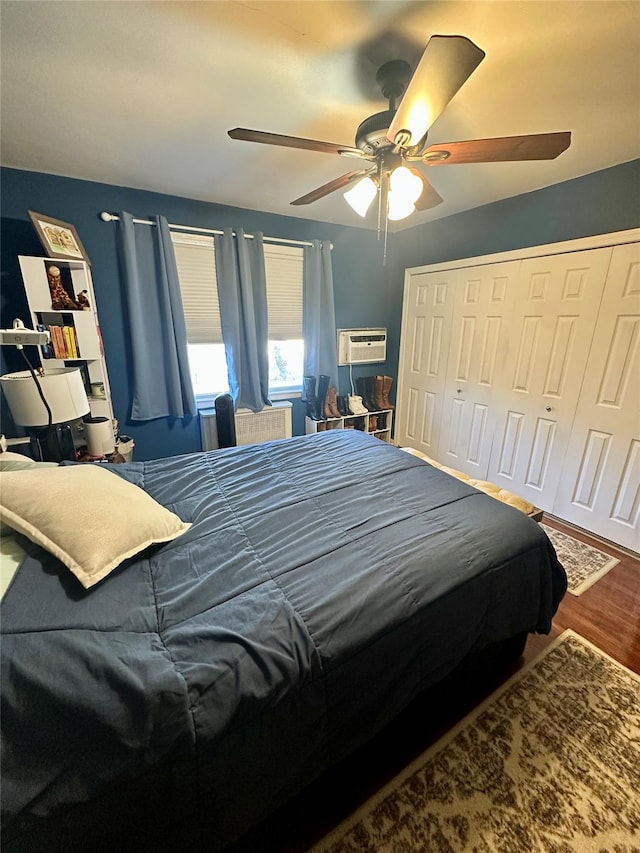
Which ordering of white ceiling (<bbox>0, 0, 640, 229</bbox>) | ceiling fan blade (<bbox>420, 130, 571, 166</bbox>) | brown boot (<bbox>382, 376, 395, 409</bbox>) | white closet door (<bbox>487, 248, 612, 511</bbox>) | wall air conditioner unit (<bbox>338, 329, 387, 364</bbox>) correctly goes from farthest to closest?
brown boot (<bbox>382, 376, 395, 409</bbox>)
wall air conditioner unit (<bbox>338, 329, 387, 364</bbox>)
white closet door (<bbox>487, 248, 612, 511</bbox>)
ceiling fan blade (<bbox>420, 130, 571, 166</bbox>)
white ceiling (<bbox>0, 0, 640, 229</bbox>)

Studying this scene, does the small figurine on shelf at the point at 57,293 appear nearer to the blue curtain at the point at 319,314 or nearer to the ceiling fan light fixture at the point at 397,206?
the blue curtain at the point at 319,314

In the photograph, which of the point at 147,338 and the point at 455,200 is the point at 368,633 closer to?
the point at 147,338

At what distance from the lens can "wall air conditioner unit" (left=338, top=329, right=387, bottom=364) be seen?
3.61 m

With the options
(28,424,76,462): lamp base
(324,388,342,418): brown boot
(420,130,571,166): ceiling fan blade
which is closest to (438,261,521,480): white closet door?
(324,388,342,418): brown boot

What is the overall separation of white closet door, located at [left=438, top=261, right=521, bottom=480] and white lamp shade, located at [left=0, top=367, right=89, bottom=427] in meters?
2.98

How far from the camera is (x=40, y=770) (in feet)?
1.98

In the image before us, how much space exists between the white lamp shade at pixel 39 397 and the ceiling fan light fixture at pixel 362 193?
1681 millimetres

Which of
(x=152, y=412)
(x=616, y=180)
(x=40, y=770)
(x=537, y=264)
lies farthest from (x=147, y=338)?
(x=616, y=180)

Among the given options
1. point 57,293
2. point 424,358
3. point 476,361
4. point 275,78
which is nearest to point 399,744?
point 275,78

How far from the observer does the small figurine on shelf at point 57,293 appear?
85.7 inches

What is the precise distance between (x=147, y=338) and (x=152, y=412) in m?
0.60

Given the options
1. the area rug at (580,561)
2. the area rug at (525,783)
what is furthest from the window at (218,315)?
the area rug at (525,783)

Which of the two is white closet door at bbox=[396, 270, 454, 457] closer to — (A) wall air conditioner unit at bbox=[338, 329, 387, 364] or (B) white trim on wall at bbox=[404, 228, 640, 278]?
(B) white trim on wall at bbox=[404, 228, 640, 278]

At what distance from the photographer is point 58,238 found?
2141 mm
